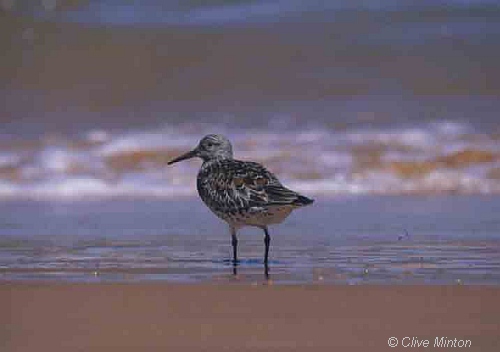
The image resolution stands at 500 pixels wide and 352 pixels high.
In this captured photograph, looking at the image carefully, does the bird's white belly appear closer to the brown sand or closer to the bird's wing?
the bird's wing

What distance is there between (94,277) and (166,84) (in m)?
7.44

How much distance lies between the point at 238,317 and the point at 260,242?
267 cm

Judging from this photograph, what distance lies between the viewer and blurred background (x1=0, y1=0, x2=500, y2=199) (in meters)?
9.91

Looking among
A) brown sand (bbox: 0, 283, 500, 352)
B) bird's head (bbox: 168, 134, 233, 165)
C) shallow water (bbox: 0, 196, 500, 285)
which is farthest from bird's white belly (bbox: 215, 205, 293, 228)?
brown sand (bbox: 0, 283, 500, 352)

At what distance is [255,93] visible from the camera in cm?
1219

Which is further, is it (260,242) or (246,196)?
(260,242)

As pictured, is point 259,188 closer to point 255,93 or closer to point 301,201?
point 301,201

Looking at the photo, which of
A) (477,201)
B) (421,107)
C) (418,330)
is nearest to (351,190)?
(477,201)

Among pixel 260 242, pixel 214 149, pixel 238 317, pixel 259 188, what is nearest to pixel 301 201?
pixel 259 188

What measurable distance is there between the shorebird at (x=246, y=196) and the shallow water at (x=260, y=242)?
0.20 metres

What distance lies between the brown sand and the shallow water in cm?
34

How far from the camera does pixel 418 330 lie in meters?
3.98

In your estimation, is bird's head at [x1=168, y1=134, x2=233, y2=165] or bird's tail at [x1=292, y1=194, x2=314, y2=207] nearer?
bird's tail at [x1=292, y1=194, x2=314, y2=207]

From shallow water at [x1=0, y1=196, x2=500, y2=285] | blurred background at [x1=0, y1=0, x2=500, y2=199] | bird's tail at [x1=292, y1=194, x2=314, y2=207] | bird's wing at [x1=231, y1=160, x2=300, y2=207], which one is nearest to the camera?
shallow water at [x1=0, y1=196, x2=500, y2=285]
